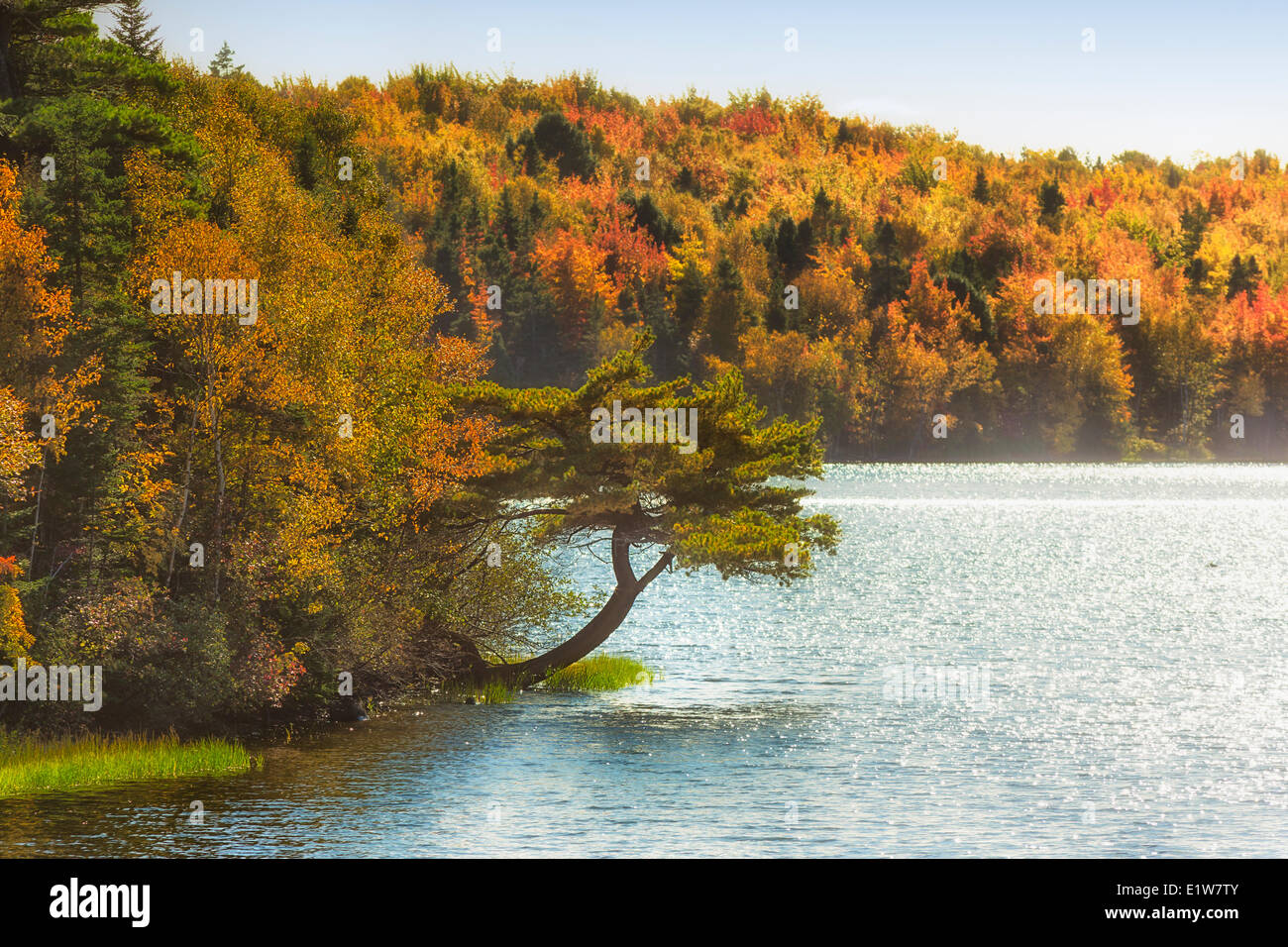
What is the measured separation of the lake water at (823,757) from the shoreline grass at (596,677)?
105 cm

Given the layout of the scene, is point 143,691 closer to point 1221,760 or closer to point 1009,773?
point 1009,773

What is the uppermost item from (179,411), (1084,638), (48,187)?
(48,187)

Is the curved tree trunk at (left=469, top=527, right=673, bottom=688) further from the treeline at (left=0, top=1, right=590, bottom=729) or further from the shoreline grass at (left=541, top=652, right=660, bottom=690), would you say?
the treeline at (left=0, top=1, right=590, bottom=729)

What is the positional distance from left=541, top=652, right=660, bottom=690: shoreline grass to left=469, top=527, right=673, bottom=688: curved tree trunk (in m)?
1.04

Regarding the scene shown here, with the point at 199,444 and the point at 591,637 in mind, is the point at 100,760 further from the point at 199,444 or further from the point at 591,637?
the point at 591,637

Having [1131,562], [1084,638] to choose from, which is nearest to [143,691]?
[1084,638]

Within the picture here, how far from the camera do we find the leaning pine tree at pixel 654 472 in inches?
1758

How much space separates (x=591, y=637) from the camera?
4959 cm

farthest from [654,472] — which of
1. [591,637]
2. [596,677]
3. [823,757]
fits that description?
[596,677]

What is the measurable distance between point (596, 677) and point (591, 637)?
3437 millimetres

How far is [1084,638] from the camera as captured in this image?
2670 inches
